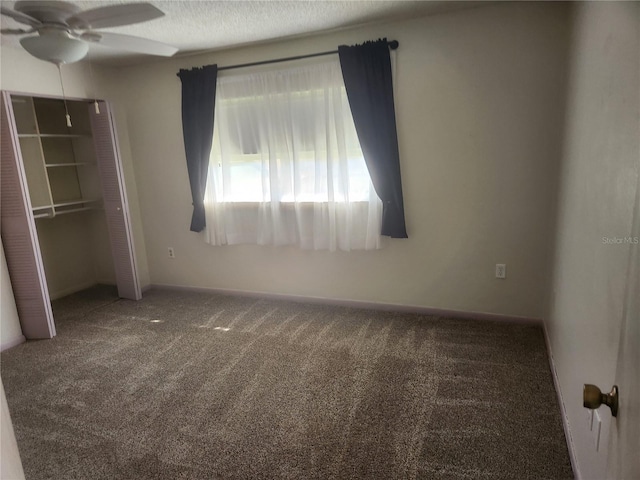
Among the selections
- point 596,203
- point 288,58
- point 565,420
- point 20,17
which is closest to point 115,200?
point 288,58

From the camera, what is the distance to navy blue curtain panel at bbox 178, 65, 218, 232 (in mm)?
3578

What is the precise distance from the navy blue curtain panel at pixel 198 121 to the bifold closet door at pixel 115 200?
2.25ft

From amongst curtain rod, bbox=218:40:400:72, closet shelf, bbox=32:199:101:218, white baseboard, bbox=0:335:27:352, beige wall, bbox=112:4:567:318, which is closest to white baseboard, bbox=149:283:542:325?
beige wall, bbox=112:4:567:318

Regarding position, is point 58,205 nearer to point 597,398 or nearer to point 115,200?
point 115,200

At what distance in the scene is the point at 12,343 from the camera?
→ 3.16m

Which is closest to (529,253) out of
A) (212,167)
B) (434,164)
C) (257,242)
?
(434,164)

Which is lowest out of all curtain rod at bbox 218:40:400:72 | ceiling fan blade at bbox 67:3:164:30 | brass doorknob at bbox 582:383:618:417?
brass doorknob at bbox 582:383:618:417

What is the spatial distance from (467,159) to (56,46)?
8.80ft

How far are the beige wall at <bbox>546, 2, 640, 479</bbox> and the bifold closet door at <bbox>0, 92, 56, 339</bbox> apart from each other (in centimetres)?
373

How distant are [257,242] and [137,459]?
2161mm

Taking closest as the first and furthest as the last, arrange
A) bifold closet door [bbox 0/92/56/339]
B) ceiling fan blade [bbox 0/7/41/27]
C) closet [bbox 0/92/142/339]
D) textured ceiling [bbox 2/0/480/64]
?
1. ceiling fan blade [bbox 0/7/41/27]
2. textured ceiling [bbox 2/0/480/64]
3. bifold closet door [bbox 0/92/56/339]
4. closet [bbox 0/92/142/339]

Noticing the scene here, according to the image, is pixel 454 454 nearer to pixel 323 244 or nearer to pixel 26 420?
pixel 323 244

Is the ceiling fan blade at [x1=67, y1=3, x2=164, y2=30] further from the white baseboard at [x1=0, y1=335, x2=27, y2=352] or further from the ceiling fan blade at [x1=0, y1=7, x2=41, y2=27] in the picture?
the white baseboard at [x1=0, y1=335, x2=27, y2=352]

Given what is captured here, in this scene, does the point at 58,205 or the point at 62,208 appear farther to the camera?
the point at 62,208
